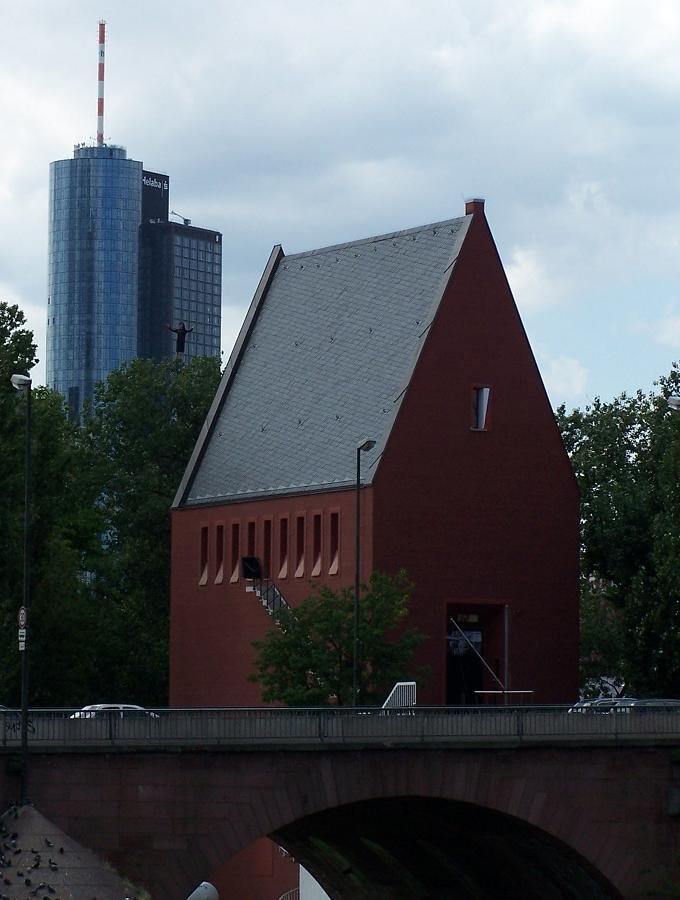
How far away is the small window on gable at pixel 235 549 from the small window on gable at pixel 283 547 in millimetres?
3235

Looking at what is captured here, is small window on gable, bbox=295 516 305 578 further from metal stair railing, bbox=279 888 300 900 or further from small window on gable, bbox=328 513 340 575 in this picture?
metal stair railing, bbox=279 888 300 900

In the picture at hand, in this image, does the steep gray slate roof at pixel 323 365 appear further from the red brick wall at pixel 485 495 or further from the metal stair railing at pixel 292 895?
the metal stair railing at pixel 292 895

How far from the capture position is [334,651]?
7344 cm

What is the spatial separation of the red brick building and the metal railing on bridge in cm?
2045

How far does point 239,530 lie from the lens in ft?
290

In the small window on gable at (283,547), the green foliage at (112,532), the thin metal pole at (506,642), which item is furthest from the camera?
the green foliage at (112,532)

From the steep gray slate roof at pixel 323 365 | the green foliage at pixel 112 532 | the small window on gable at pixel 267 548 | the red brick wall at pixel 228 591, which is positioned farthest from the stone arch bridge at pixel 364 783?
the green foliage at pixel 112 532

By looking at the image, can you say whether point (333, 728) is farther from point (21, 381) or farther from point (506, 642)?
point (506, 642)

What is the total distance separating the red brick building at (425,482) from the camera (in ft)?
266

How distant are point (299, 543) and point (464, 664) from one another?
25.9ft

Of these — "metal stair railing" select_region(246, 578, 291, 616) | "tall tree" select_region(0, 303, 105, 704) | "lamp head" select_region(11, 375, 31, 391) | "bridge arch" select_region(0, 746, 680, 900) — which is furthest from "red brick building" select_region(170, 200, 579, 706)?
"lamp head" select_region(11, 375, 31, 391)

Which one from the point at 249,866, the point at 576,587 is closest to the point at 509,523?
the point at 576,587

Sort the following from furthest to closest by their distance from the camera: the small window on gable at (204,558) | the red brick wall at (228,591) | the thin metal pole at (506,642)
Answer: the small window on gable at (204,558), the thin metal pole at (506,642), the red brick wall at (228,591)

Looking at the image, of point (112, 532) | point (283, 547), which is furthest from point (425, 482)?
point (112, 532)
